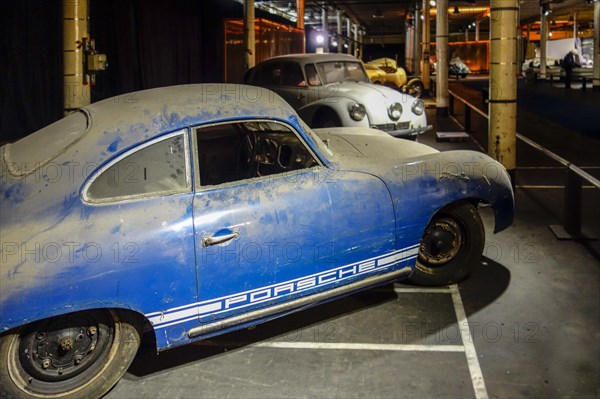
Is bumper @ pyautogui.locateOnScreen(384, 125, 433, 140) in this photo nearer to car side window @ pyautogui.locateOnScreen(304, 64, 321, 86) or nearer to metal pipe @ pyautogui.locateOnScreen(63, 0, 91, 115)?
car side window @ pyautogui.locateOnScreen(304, 64, 321, 86)

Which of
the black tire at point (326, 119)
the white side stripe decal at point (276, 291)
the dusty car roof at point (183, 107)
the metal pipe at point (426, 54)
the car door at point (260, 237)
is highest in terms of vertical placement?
the metal pipe at point (426, 54)

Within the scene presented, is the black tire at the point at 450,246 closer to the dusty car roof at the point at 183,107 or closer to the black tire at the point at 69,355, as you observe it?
the dusty car roof at the point at 183,107

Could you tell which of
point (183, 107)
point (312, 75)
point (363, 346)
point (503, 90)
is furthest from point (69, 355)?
point (312, 75)

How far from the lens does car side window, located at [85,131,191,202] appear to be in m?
3.44

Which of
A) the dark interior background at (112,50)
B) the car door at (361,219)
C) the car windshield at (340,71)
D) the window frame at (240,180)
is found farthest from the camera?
the dark interior background at (112,50)

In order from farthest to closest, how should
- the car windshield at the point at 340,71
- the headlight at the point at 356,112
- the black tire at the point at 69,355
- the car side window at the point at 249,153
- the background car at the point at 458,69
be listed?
the background car at the point at 458,69, the car windshield at the point at 340,71, the headlight at the point at 356,112, the car side window at the point at 249,153, the black tire at the point at 69,355

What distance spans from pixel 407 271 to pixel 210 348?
1.48 m

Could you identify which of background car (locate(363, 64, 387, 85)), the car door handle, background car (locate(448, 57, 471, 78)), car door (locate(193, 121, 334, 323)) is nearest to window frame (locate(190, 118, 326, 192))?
car door (locate(193, 121, 334, 323))

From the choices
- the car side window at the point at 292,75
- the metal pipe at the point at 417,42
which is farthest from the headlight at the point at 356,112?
the metal pipe at the point at 417,42

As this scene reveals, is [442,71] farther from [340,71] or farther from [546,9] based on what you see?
[546,9]

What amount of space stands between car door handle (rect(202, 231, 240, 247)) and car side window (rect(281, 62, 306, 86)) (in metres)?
8.36

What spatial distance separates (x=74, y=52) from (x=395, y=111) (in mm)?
5967

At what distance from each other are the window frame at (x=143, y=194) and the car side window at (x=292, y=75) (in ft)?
26.8

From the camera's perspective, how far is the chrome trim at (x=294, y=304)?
3590 millimetres
